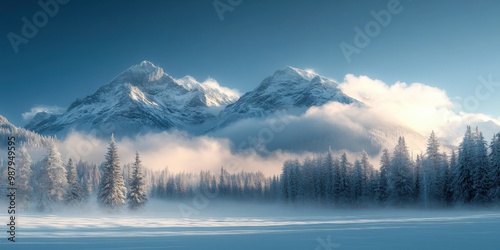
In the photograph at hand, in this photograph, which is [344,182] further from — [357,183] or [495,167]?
[495,167]

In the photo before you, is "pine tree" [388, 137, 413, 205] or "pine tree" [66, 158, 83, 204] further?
"pine tree" [388, 137, 413, 205]

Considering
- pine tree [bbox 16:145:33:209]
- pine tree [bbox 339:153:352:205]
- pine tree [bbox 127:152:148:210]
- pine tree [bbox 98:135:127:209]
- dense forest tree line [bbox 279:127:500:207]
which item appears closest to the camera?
dense forest tree line [bbox 279:127:500:207]

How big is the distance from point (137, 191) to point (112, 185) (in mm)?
4228

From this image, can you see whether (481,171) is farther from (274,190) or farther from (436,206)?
(274,190)

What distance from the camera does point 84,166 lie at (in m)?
169

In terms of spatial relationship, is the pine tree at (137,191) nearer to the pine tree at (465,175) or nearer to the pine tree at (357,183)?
the pine tree at (357,183)

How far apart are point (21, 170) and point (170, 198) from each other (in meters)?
100

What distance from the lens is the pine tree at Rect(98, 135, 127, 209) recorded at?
51.4 meters

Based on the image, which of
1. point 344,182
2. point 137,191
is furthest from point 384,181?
point 137,191

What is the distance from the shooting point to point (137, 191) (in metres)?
54.8

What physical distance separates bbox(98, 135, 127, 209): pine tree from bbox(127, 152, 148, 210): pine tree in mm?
1413

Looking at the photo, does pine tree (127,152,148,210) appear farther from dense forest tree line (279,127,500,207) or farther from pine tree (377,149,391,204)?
pine tree (377,149,391,204)

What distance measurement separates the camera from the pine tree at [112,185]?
5138 centimetres

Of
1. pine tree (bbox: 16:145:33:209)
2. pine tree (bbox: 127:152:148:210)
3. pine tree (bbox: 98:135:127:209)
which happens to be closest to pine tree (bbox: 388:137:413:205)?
pine tree (bbox: 127:152:148:210)
